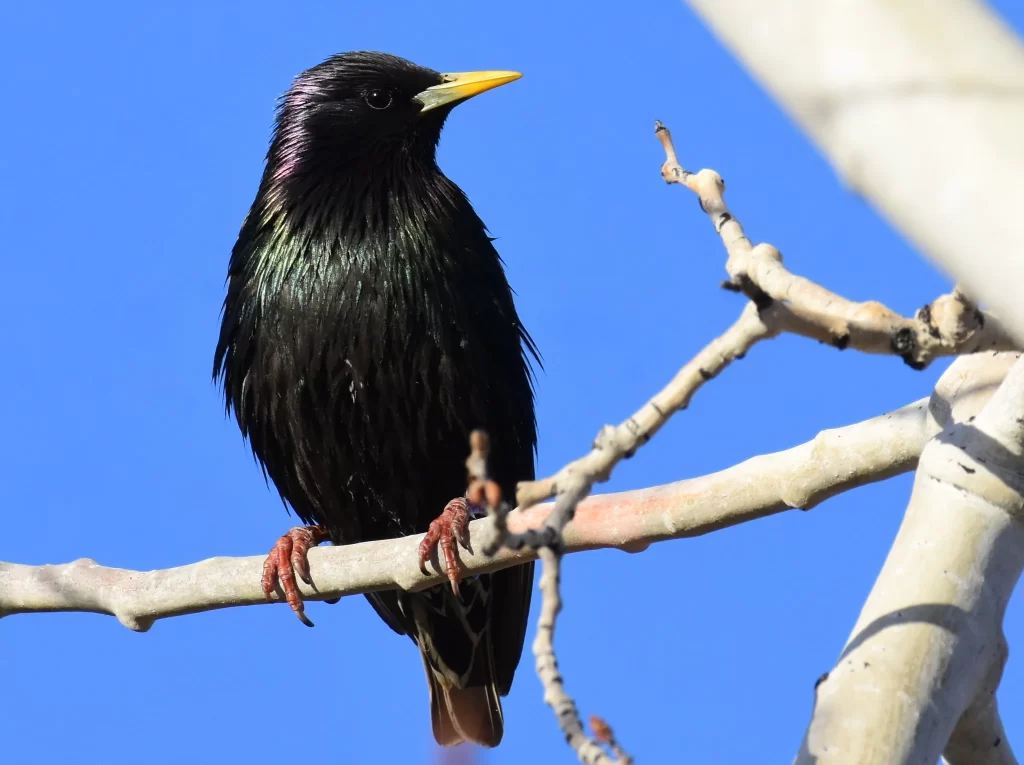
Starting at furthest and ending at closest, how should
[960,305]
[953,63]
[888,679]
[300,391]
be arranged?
[300,391] → [888,679] → [960,305] → [953,63]

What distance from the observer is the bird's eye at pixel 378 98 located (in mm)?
5980

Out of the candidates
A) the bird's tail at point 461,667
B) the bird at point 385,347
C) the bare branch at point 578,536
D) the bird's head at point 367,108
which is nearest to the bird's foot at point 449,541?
the bare branch at point 578,536

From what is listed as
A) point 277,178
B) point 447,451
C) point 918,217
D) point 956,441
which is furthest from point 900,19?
point 277,178

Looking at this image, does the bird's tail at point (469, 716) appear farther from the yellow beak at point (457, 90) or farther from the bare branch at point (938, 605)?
the bare branch at point (938, 605)

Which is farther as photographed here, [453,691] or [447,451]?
[453,691]

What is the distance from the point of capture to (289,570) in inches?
183

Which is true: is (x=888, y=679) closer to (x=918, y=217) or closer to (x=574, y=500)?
(x=574, y=500)

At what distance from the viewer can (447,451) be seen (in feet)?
17.7

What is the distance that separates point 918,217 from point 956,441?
4.86 feet

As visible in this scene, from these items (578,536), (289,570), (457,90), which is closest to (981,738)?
(578,536)

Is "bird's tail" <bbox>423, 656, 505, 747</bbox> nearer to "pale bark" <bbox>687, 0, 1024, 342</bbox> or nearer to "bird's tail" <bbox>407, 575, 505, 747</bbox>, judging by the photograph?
"bird's tail" <bbox>407, 575, 505, 747</bbox>

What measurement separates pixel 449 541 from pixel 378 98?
236 centimetres

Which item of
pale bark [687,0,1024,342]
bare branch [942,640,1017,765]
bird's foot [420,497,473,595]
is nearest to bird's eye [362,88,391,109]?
bird's foot [420,497,473,595]

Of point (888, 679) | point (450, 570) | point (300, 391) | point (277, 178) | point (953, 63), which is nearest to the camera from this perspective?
point (953, 63)
